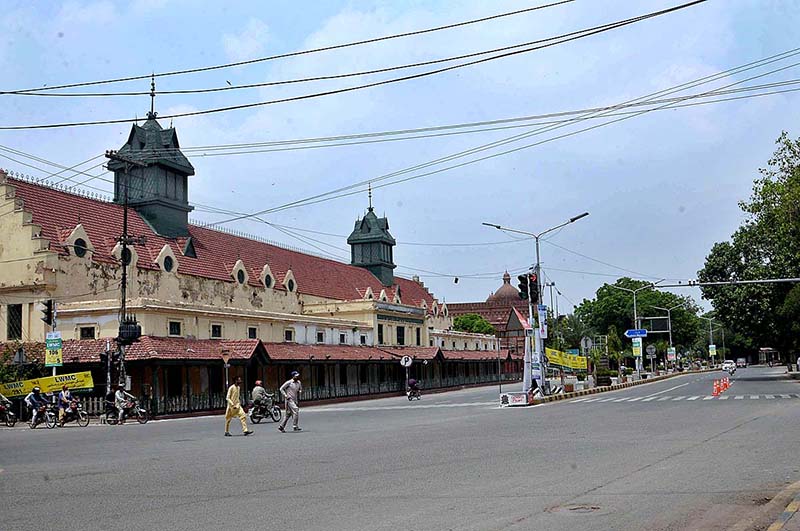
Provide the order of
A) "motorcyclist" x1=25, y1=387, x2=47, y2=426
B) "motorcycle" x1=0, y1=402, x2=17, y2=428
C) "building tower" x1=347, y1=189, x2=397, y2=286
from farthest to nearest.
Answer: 1. "building tower" x1=347, y1=189, x2=397, y2=286
2. "motorcycle" x1=0, y1=402, x2=17, y2=428
3. "motorcyclist" x1=25, y1=387, x2=47, y2=426

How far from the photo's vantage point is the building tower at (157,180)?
51.4 metres

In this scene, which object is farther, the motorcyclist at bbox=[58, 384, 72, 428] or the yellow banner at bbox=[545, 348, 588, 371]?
Result: the yellow banner at bbox=[545, 348, 588, 371]

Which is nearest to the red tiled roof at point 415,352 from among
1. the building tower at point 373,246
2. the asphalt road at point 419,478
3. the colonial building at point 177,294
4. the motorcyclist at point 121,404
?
the colonial building at point 177,294

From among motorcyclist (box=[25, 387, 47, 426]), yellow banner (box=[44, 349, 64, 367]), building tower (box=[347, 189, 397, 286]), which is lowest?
motorcyclist (box=[25, 387, 47, 426])

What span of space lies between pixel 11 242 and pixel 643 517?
128 ft

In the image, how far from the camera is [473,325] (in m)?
111

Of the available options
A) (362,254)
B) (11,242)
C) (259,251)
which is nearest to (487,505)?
(11,242)

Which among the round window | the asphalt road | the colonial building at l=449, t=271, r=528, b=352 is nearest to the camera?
the asphalt road

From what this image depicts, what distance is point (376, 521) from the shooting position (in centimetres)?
877

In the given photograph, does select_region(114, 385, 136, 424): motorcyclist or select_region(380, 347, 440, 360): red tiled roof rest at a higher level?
select_region(380, 347, 440, 360): red tiled roof

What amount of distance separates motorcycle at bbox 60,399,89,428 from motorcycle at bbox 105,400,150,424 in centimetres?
101

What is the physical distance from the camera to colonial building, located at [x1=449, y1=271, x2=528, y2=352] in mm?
119512

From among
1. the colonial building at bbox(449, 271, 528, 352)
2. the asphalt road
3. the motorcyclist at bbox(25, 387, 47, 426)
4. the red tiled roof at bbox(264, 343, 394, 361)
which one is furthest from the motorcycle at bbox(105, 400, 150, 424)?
the colonial building at bbox(449, 271, 528, 352)

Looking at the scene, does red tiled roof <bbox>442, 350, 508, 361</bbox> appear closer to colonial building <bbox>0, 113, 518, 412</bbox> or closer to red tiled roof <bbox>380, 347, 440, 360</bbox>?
colonial building <bbox>0, 113, 518, 412</bbox>
